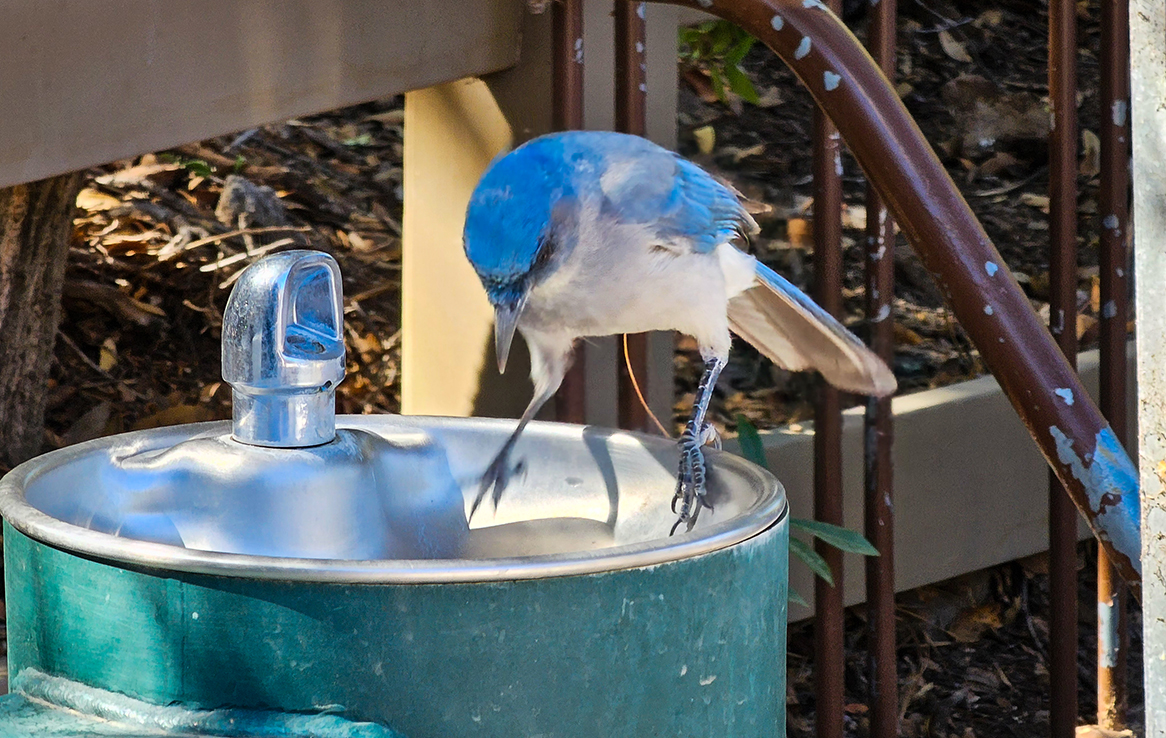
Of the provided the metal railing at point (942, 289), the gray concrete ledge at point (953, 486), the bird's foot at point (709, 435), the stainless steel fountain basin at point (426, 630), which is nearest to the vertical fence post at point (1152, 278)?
the stainless steel fountain basin at point (426, 630)

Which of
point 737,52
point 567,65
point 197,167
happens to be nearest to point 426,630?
point 567,65

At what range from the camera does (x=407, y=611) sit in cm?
91

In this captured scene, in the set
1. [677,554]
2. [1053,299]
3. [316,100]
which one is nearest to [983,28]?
[1053,299]

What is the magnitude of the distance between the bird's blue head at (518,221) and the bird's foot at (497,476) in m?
0.09

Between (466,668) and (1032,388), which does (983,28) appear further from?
(466,668)

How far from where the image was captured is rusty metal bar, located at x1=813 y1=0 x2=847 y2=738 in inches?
76.5

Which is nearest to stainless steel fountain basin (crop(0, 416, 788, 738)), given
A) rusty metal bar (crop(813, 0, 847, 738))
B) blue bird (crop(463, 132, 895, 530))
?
blue bird (crop(463, 132, 895, 530))

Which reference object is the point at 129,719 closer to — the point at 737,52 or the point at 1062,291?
the point at 1062,291

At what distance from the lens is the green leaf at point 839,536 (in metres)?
1.87

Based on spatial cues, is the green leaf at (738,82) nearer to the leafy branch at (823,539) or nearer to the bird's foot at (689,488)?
the leafy branch at (823,539)

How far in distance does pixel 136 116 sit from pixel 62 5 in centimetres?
17

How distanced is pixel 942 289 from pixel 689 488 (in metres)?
0.43

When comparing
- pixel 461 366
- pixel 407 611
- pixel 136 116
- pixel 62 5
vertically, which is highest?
pixel 62 5

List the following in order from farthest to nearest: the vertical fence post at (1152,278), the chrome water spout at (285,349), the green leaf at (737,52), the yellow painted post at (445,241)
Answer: the green leaf at (737,52)
the yellow painted post at (445,241)
the chrome water spout at (285,349)
the vertical fence post at (1152,278)
